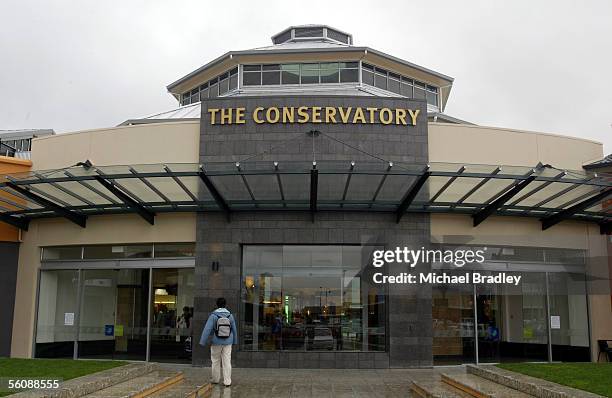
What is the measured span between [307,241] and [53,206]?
20.9ft

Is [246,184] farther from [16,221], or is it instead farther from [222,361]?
[16,221]

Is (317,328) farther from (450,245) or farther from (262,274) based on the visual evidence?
(450,245)

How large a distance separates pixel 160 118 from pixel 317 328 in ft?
35.1

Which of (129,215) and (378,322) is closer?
(378,322)

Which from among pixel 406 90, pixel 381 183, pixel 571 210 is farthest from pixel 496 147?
pixel 406 90

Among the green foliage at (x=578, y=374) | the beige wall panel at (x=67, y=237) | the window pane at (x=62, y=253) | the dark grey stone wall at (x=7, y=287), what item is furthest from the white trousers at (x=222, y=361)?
the dark grey stone wall at (x=7, y=287)

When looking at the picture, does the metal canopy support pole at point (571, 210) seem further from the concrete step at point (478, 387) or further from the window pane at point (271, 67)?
the window pane at point (271, 67)

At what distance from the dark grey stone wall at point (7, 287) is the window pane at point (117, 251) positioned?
84.5 inches

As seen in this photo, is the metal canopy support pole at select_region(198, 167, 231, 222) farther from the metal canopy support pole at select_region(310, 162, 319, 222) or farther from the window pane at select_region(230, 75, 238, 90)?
the window pane at select_region(230, 75, 238, 90)

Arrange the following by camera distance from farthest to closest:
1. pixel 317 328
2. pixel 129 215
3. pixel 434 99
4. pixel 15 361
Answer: pixel 434 99 < pixel 129 215 < pixel 317 328 < pixel 15 361

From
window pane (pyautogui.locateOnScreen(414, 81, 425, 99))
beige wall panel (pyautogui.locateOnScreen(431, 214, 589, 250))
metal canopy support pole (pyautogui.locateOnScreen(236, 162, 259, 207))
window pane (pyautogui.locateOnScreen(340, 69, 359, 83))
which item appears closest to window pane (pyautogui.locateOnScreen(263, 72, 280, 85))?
window pane (pyautogui.locateOnScreen(340, 69, 359, 83))

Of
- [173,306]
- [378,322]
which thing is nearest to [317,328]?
[378,322]

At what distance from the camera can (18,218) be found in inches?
685

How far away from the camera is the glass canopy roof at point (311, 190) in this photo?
45.2 ft
